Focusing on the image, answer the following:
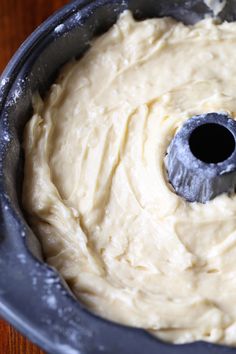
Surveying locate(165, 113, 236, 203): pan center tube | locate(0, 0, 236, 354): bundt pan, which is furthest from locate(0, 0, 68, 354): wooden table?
locate(165, 113, 236, 203): pan center tube

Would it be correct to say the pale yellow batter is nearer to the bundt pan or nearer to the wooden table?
the bundt pan

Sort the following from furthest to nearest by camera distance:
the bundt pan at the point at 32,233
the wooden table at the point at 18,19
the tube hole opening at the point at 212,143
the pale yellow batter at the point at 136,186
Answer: the wooden table at the point at 18,19
the tube hole opening at the point at 212,143
the pale yellow batter at the point at 136,186
the bundt pan at the point at 32,233

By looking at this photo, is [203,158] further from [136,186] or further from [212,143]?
[136,186]

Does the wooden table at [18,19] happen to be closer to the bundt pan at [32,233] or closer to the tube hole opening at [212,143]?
the bundt pan at [32,233]

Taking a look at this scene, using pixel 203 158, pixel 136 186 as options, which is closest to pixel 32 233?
pixel 136 186

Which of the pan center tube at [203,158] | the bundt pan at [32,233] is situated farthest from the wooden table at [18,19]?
the pan center tube at [203,158]

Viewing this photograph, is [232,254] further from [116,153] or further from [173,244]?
[116,153]
